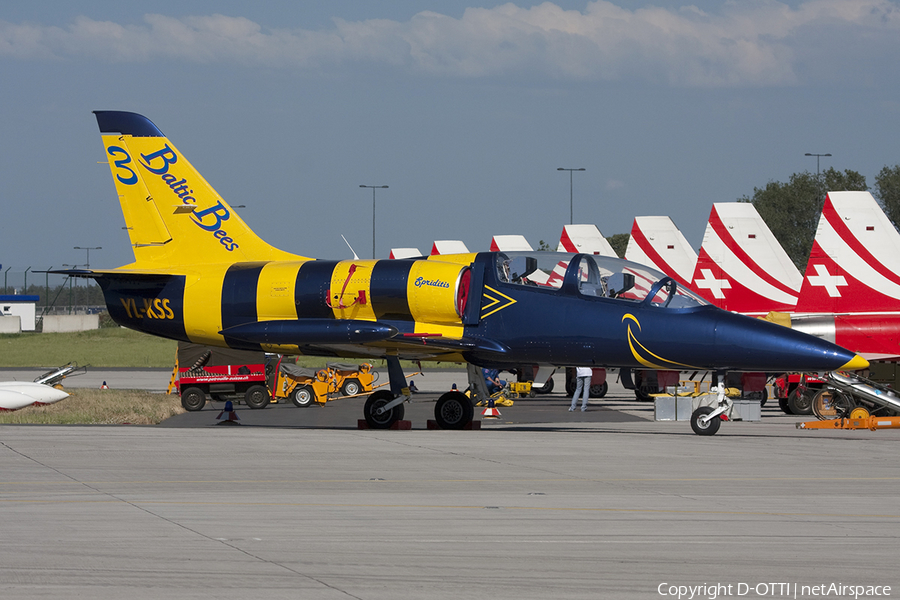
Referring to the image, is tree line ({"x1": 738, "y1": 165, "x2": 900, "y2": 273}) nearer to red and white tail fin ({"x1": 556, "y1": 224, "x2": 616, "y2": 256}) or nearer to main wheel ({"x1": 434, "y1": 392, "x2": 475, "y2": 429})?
red and white tail fin ({"x1": 556, "y1": 224, "x2": 616, "y2": 256})

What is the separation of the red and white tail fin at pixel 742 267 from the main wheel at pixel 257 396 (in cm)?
1306

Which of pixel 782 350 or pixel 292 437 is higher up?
pixel 782 350

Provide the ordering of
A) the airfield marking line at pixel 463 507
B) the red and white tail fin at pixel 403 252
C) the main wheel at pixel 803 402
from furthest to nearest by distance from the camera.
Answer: the red and white tail fin at pixel 403 252 → the main wheel at pixel 803 402 → the airfield marking line at pixel 463 507

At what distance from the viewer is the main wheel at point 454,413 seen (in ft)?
56.8

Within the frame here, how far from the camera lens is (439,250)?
48875mm

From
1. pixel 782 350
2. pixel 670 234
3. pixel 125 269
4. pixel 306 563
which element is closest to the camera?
pixel 306 563

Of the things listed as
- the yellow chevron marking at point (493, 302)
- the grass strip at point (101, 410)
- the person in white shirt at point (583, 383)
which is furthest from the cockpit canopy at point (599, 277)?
the grass strip at point (101, 410)

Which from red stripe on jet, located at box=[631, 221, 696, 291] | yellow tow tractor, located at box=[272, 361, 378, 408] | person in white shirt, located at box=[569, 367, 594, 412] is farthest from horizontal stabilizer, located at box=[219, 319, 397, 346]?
red stripe on jet, located at box=[631, 221, 696, 291]

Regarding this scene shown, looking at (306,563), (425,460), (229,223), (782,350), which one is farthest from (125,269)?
(306,563)

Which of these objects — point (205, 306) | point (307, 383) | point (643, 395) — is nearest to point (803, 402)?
point (643, 395)

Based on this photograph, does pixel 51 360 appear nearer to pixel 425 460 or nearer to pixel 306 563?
pixel 425 460

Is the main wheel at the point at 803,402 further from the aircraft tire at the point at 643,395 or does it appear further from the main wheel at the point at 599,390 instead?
the main wheel at the point at 599,390

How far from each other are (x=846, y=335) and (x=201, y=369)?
15.9 m

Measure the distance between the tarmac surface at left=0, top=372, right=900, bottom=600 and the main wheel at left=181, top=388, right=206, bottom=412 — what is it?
10869mm
